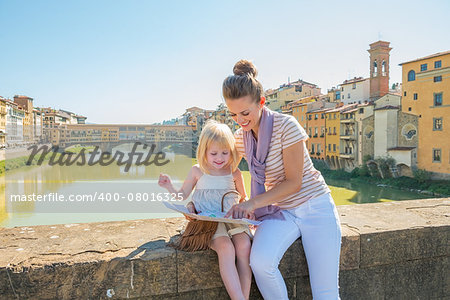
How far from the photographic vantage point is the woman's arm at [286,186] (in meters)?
1.43

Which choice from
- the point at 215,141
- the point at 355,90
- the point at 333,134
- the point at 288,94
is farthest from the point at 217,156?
the point at 288,94

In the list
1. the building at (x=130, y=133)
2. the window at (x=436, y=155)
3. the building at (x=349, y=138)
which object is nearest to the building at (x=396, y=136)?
the window at (x=436, y=155)

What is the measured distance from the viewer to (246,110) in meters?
1.49

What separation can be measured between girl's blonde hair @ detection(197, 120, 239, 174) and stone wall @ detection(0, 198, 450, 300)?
13.7 inches

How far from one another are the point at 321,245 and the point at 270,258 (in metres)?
0.22

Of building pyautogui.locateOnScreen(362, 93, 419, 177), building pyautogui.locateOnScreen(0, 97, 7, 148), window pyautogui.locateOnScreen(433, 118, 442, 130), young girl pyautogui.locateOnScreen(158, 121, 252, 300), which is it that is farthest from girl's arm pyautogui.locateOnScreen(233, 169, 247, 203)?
building pyautogui.locateOnScreen(0, 97, 7, 148)

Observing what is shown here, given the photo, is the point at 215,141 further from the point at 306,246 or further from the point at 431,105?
the point at 431,105

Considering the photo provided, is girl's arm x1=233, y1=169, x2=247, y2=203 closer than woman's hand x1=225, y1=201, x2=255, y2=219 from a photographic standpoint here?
No

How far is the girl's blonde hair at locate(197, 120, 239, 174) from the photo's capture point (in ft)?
5.27

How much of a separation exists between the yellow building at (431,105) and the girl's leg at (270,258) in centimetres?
2478

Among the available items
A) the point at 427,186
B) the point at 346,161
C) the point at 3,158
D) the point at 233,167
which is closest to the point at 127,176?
the point at 3,158

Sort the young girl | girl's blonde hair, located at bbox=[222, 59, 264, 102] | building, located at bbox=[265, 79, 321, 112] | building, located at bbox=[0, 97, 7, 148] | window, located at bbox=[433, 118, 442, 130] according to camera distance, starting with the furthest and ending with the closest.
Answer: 1. building, located at bbox=[265, 79, 321, 112]
2. building, located at bbox=[0, 97, 7, 148]
3. window, located at bbox=[433, 118, 442, 130]
4. the young girl
5. girl's blonde hair, located at bbox=[222, 59, 264, 102]

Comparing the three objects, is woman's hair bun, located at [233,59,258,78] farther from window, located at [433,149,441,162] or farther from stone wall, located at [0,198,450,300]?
window, located at [433,149,441,162]

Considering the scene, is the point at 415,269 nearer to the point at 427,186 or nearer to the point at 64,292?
the point at 64,292
